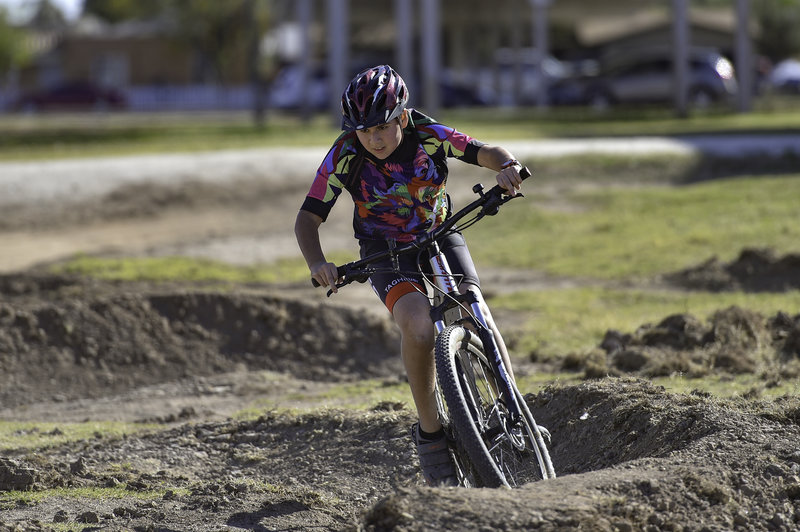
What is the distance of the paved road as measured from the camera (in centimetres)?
1581

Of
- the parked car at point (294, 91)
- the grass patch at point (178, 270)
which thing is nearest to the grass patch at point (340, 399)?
the grass patch at point (178, 270)

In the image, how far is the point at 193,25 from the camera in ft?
139

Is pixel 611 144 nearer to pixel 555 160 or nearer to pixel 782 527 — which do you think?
pixel 555 160

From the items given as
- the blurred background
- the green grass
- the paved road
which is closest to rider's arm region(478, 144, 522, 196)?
the paved road

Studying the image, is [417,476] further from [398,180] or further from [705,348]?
[705,348]

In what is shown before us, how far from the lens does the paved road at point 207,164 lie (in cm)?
1581

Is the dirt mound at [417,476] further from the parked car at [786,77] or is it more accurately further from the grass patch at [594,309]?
the parked car at [786,77]

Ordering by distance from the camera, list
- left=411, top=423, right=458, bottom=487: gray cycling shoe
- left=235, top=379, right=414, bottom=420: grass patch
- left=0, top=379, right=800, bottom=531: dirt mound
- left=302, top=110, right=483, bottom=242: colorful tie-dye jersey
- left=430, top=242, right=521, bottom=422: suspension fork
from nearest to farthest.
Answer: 1. left=0, top=379, right=800, bottom=531: dirt mound
2. left=430, top=242, right=521, bottom=422: suspension fork
3. left=411, top=423, right=458, bottom=487: gray cycling shoe
4. left=302, top=110, right=483, bottom=242: colorful tie-dye jersey
5. left=235, top=379, right=414, bottom=420: grass patch

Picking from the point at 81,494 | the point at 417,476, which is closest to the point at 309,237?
the point at 417,476

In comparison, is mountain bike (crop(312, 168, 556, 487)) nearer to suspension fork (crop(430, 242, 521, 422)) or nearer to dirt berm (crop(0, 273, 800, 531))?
suspension fork (crop(430, 242, 521, 422))

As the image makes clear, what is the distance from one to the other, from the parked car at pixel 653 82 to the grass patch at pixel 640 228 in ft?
64.4

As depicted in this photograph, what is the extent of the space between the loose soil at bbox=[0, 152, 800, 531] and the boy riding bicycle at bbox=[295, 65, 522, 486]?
19.5 inches

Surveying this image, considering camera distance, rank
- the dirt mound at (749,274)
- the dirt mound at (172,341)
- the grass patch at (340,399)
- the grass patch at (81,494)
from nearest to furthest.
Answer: the grass patch at (81,494) < the grass patch at (340,399) < the dirt mound at (172,341) < the dirt mound at (749,274)

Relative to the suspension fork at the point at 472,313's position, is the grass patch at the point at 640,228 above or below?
below
